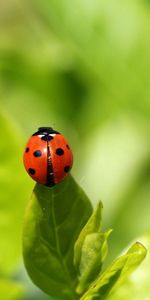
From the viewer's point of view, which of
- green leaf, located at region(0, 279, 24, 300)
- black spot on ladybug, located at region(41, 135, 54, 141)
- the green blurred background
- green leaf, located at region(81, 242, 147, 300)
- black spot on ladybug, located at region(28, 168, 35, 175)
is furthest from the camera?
the green blurred background

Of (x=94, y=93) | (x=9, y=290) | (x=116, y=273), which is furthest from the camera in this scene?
(x=94, y=93)

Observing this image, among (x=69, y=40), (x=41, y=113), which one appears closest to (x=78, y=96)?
(x=41, y=113)

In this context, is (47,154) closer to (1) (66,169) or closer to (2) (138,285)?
(1) (66,169)

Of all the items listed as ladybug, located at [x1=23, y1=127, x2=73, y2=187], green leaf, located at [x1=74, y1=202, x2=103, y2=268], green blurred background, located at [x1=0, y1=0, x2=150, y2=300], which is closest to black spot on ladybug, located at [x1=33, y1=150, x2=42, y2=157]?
ladybug, located at [x1=23, y1=127, x2=73, y2=187]

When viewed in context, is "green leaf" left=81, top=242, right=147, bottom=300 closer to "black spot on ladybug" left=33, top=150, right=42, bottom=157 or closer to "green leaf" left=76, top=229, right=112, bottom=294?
"green leaf" left=76, top=229, right=112, bottom=294

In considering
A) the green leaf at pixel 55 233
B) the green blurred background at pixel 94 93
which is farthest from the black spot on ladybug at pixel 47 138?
the green leaf at pixel 55 233

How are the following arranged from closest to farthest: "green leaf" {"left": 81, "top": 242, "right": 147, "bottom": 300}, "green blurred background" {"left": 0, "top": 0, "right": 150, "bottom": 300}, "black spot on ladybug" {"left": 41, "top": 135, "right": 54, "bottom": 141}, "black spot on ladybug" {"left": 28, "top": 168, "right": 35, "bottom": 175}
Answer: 1. "green leaf" {"left": 81, "top": 242, "right": 147, "bottom": 300}
2. "black spot on ladybug" {"left": 28, "top": 168, "right": 35, "bottom": 175}
3. "black spot on ladybug" {"left": 41, "top": 135, "right": 54, "bottom": 141}
4. "green blurred background" {"left": 0, "top": 0, "right": 150, "bottom": 300}

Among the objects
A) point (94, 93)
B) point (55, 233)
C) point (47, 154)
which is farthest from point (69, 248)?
point (94, 93)
